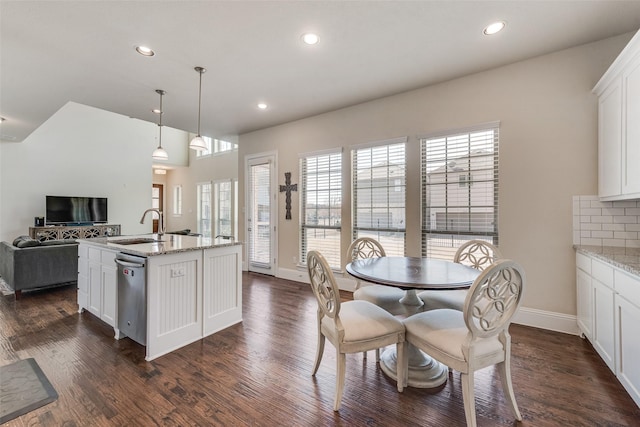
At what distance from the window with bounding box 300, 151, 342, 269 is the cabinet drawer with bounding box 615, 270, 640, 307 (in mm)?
3077

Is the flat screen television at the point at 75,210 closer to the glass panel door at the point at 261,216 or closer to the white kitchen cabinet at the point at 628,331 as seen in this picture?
the glass panel door at the point at 261,216

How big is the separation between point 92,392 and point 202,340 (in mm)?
884

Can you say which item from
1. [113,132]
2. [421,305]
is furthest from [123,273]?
[113,132]

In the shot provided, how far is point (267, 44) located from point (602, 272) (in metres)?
3.47

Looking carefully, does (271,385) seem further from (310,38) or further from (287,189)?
(287,189)

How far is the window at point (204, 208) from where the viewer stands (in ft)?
28.9

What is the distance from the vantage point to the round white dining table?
1865 millimetres

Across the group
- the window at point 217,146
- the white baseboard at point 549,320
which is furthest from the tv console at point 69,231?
the white baseboard at point 549,320

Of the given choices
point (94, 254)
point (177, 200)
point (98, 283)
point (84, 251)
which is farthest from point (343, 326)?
point (177, 200)

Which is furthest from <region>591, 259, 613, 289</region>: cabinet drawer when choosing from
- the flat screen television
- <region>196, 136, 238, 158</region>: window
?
the flat screen television

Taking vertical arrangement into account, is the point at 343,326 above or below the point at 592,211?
below

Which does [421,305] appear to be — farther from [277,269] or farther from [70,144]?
[70,144]

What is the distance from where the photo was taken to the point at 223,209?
838cm

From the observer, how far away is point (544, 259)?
114 inches
